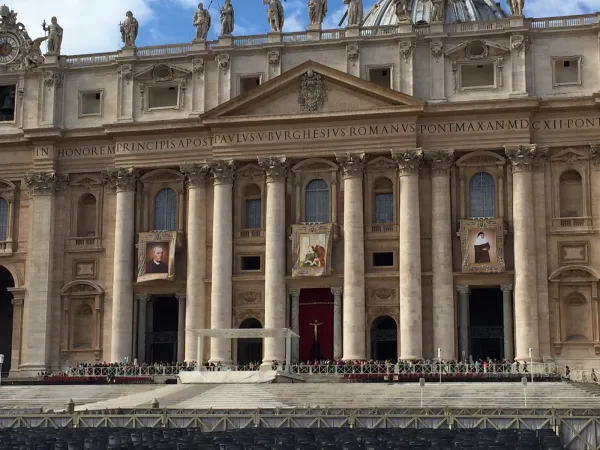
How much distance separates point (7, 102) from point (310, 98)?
71.2 ft

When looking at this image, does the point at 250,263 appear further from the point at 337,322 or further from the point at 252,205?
the point at 337,322

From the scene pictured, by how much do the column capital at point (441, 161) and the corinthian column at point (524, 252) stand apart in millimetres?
3396

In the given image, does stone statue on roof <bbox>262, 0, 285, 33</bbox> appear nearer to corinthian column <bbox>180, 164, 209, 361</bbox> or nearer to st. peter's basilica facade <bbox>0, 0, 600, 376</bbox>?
st. peter's basilica facade <bbox>0, 0, 600, 376</bbox>

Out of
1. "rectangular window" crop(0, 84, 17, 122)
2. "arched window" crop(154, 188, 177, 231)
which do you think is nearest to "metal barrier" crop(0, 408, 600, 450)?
"arched window" crop(154, 188, 177, 231)

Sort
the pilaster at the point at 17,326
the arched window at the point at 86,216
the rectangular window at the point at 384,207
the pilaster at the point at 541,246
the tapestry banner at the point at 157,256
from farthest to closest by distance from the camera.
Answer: the arched window at the point at 86,216 → the pilaster at the point at 17,326 → the tapestry banner at the point at 157,256 → the rectangular window at the point at 384,207 → the pilaster at the point at 541,246

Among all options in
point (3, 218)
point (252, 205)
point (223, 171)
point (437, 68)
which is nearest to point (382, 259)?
point (252, 205)

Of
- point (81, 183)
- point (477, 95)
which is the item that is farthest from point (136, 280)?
point (477, 95)

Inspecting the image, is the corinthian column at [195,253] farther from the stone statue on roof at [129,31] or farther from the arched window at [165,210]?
the stone statue on roof at [129,31]

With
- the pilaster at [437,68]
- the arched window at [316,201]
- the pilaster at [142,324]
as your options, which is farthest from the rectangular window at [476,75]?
the pilaster at [142,324]

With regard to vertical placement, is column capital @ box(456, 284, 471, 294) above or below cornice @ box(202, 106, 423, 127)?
below

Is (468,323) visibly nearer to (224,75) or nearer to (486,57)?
(486,57)

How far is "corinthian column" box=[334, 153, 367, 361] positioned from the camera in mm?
68938

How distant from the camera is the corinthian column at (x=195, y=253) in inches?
2827

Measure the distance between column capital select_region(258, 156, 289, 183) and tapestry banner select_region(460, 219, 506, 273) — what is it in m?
11.5
